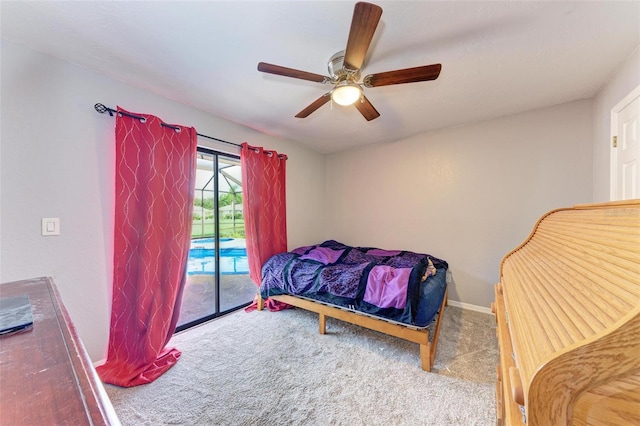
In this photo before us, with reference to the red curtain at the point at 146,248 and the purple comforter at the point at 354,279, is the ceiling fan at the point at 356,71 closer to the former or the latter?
the red curtain at the point at 146,248

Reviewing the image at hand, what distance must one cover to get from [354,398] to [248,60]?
2.43m

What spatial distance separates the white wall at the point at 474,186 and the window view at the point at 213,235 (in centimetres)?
189

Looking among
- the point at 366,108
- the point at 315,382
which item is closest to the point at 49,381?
the point at 315,382

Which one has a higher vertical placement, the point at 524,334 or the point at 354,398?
the point at 524,334

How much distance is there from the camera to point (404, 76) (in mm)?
1416

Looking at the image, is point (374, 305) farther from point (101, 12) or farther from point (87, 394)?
point (101, 12)

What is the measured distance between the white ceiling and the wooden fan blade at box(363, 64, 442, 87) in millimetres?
244

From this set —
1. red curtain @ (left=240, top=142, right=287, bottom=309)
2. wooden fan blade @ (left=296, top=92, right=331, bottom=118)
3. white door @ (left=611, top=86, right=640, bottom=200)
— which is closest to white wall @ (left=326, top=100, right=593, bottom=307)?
white door @ (left=611, top=86, right=640, bottom=200)

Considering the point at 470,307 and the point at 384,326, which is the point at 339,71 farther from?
the point at 470,307

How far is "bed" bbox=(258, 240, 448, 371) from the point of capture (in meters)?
1.80

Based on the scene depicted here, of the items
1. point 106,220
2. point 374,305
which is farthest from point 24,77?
point 374,305

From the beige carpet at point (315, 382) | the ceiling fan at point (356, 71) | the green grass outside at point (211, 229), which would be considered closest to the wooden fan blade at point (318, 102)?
the ceiling fan at point (356, 71)

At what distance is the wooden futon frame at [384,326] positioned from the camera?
1742 mm

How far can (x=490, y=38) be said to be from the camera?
1.44 m
